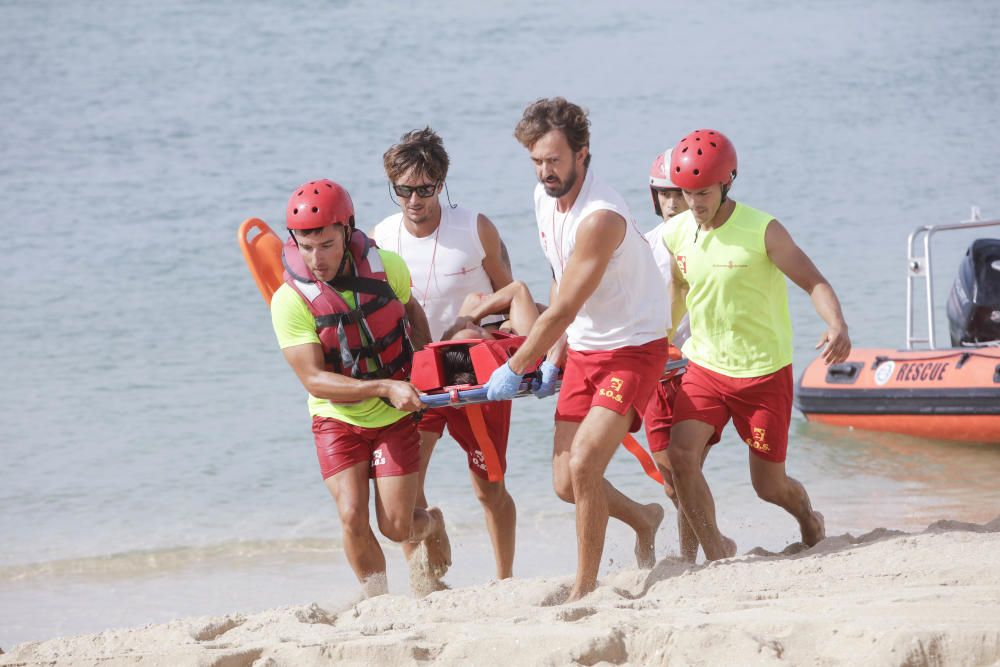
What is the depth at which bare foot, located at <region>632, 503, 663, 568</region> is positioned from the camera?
614 cm

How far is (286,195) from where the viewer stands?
20281mm

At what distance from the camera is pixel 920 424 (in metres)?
9.66

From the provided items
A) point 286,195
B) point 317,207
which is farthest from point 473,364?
point 286,195

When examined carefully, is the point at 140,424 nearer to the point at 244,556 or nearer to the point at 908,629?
the point at 244,556

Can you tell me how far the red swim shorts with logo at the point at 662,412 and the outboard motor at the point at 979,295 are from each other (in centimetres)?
421

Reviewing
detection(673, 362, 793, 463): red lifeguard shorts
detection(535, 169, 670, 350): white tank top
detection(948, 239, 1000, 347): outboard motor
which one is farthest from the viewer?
detection(948, 239, 1000, 347): outboard motor

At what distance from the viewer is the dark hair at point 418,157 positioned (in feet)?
19.0

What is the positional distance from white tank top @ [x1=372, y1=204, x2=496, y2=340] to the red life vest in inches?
21.0

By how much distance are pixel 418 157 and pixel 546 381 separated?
1159 mm

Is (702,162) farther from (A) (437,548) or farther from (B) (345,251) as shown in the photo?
(A) (437,548)

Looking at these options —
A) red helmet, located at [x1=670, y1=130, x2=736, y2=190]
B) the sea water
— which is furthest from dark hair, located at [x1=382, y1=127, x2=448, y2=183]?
the sea water

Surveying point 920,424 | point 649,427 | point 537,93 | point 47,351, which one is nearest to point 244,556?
point 649,427

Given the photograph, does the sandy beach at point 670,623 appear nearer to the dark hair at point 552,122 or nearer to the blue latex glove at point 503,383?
the blue latex glove at point 503,383

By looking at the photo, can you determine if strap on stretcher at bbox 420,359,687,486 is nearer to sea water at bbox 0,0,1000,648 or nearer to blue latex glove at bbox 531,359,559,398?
blue latex glove at bbox 531,359,559,398
